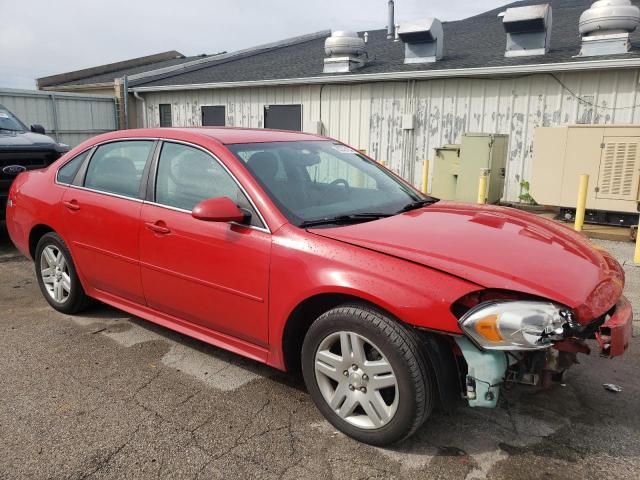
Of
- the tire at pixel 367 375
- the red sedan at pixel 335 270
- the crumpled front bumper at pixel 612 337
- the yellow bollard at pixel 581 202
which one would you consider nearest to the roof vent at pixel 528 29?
the yellow bollard at pixel 581 202

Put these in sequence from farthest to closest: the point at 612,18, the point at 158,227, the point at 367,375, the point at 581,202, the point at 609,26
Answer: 1. the point at 609,26
2. the point at 612,18
3. the point at 581,202
4. the point at 158,227
5. the point at 367,375

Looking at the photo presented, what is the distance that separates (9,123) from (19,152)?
142 centimetres

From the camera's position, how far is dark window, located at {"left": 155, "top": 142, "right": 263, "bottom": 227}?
323 cm

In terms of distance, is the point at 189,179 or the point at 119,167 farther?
the point at 119,167

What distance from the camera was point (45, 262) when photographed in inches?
180

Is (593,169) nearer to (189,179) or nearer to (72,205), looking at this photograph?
(189,179)

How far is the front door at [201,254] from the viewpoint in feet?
9.80

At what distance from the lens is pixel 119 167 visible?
3.95 meters

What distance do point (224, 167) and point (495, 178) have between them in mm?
7769

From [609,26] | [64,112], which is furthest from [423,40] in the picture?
[64,112]

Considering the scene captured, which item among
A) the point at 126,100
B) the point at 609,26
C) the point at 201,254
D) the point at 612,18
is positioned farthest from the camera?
the point at 126,100

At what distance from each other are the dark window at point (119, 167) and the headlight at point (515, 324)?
8.10ft

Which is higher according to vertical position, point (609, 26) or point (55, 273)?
point (609, 26)

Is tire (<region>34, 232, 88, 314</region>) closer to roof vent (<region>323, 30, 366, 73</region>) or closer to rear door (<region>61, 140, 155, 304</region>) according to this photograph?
rear door (<region>61, 140, 155, 304</region>)
